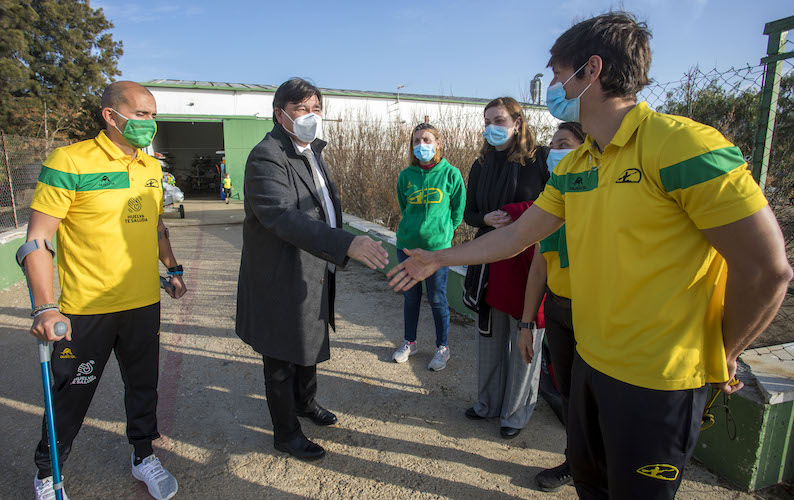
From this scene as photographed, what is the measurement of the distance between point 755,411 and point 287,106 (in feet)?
10.1

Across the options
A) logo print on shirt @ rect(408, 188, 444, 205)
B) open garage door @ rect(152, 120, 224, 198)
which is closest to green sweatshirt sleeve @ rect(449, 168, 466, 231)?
logo print on shirt @ rect(408, 188, 444, 205)

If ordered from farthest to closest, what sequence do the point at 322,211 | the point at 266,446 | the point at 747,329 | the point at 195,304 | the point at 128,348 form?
1. the point at 195,304
2. the point at 266,446
3. the point at 322,211
4. the point at 128,348
5. the point at 747,329

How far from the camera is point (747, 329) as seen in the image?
1.41m

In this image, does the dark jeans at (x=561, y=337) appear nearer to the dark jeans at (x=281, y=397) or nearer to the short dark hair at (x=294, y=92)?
the dark jeans at (x=281, y=397)

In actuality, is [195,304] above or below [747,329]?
below

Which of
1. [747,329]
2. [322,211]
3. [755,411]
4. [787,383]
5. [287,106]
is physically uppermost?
[287,106]

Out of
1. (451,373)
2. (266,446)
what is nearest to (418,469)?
(266,446)

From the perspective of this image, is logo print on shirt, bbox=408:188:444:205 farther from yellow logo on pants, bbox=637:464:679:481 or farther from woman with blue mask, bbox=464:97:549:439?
yellow logo on pants, bbox=637:464:679:481

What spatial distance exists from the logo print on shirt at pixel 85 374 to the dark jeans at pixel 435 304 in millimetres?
2445

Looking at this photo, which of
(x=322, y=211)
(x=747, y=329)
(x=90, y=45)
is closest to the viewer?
(x=747, y=329)

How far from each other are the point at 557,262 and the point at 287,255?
58.2 inches

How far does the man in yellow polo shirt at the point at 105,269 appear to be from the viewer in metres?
2.27

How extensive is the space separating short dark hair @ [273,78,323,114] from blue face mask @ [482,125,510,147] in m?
1.19

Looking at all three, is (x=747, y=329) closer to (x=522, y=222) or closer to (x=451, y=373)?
(x=522, y=222)
